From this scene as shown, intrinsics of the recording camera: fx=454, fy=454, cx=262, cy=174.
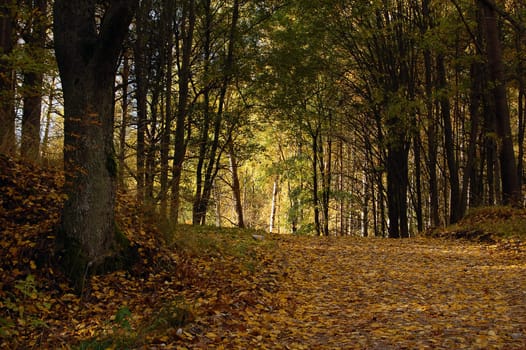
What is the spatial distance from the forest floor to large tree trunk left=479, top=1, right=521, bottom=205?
433cm

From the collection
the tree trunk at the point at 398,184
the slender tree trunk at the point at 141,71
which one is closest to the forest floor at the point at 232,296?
the slender tree trunk at the point at 141,71

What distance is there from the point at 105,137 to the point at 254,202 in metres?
33.6

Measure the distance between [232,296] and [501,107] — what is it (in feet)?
34.4

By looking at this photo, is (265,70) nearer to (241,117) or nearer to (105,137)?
(241,117)

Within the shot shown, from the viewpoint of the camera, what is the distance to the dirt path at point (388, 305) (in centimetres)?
453

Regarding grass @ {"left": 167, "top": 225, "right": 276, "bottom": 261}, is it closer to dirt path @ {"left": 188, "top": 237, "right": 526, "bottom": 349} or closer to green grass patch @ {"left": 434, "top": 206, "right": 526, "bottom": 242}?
dirt path @ {"left": 188, "top": 237, "right": 526, "bottom": 349}

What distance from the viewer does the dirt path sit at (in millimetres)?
4531

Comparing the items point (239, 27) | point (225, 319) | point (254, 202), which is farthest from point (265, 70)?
point (254, 202)

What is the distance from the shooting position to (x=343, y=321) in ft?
17.8

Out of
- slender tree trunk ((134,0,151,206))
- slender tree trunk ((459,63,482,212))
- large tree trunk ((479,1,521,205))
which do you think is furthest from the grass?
large tree trunk ((479,1,521,205))

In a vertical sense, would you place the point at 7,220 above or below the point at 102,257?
above

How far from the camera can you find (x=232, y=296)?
6020 millimetres

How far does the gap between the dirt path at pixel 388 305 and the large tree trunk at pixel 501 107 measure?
12.2 ft

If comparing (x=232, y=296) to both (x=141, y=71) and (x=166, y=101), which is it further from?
(x=141, y=71)
